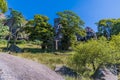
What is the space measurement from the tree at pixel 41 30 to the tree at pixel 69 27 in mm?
3619

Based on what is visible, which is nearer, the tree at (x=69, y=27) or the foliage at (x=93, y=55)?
the foliage at (x=93, y=55)

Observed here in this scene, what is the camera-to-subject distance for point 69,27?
75250 mm

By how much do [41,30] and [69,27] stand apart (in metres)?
8.05

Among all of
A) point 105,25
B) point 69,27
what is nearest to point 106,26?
point 105,25

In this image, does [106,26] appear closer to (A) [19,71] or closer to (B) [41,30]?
(B) [41,30]

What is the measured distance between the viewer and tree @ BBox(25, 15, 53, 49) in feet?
232

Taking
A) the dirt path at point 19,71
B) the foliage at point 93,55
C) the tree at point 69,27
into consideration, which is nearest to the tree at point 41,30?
the tree at point 69,27

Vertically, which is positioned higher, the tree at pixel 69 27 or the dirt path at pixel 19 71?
the tree at pixel 69 27

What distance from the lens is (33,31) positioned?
71.6 m

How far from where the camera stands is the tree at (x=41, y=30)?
7081 cm

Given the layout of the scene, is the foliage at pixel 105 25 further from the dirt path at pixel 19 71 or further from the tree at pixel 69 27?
the dirt path at pixel 19 71

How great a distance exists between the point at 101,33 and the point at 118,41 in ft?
181

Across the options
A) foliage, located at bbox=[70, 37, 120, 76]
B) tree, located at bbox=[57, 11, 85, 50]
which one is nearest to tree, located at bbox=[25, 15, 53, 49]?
tree, located at bbox=[57, 11, 85, 50]

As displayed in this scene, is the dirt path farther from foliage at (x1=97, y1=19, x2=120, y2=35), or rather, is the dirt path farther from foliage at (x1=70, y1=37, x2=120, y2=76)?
foliage at (x1=97, y1=19, x2=120, y2=35)
